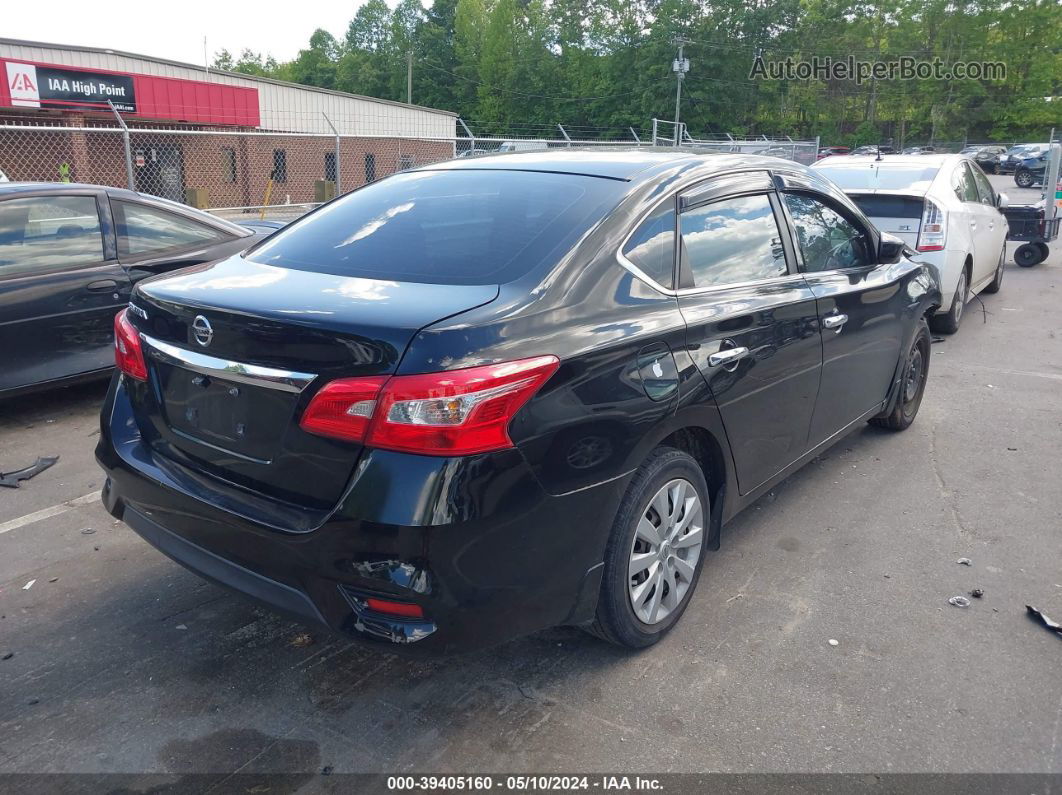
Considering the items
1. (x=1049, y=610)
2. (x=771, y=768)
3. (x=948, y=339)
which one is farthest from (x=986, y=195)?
(x=771, y=768)

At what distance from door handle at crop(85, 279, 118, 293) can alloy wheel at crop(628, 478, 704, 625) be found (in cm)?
434

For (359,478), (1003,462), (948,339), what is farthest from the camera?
(948,339)

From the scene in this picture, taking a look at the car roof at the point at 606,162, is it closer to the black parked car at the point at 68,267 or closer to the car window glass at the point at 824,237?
the car window glass at the point at 824,237

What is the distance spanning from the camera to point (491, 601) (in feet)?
8.19

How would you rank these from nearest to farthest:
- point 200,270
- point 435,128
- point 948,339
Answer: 1. point 200,270
2. point 948,339
3. point 435,128

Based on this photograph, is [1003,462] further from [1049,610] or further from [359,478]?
[359,478]

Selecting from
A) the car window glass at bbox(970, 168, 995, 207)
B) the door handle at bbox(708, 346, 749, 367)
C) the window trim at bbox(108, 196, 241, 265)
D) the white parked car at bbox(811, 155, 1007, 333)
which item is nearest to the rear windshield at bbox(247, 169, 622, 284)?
the door handle at bbox(708, 346, 749, 367)

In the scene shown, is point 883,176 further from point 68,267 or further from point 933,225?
point 68,267

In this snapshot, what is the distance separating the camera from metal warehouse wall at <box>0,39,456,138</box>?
2653cm

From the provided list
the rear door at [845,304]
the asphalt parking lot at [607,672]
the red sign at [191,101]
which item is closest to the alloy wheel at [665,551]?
the asphalt parking lot at [607,672]

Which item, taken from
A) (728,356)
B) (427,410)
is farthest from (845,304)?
(427,410)

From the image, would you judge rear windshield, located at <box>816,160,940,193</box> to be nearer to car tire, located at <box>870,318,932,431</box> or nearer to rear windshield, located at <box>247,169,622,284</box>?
car tire, located at <box>870,318,932,431</box>

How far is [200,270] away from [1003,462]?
4.55 metres

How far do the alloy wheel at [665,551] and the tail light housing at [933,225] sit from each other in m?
5.93
